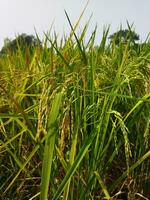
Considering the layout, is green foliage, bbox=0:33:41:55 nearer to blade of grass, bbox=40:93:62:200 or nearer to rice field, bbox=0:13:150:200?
rice field, bbox=0:13:150:200

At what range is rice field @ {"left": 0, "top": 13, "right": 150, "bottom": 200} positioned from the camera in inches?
43.1

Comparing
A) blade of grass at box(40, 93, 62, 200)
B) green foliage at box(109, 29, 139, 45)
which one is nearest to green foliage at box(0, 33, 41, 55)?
green foliage at box(109, 29, 139, 45)

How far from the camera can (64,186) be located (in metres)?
1.08

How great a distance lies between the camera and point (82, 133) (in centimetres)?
121

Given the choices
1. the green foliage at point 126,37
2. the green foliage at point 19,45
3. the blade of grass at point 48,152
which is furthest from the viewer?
the green foliage at point 19,45

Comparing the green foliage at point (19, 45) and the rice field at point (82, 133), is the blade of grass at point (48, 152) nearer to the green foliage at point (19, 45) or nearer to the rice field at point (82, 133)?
the rice field at point (82, 133)

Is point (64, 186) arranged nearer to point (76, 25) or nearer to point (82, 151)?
point (82, 151)

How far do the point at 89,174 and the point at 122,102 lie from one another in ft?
1.22

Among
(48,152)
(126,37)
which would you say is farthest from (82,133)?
(126,37)

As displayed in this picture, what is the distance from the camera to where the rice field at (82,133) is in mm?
1096

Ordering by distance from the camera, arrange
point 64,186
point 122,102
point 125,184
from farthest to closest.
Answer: point 122,102
point 125,184
point 64,186

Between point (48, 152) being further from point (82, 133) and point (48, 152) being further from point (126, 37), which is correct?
point (126, 37)

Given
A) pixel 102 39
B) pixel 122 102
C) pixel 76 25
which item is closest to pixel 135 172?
pixel 122 102

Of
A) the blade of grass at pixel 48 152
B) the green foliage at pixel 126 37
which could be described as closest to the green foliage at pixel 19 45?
the green foliage at pixel 126 37
